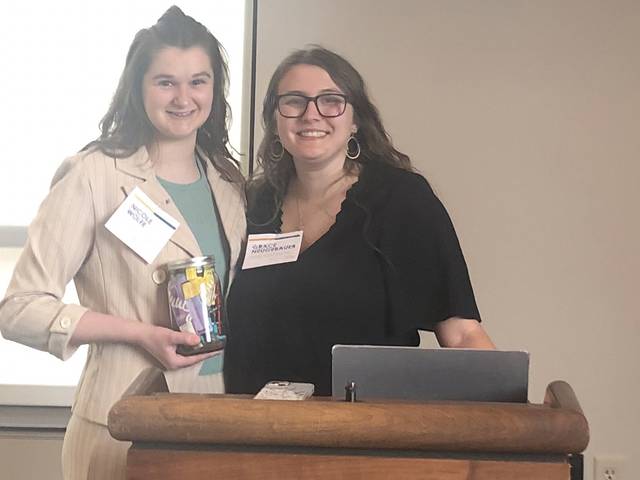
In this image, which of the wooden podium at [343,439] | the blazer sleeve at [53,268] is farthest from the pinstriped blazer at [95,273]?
the wooden podium at [343,439]

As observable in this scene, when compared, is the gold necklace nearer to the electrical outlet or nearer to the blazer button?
the blazer button

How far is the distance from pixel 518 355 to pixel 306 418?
332mm

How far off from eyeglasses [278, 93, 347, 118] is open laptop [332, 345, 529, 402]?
603mm

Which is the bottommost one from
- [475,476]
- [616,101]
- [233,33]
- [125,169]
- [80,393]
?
[80,393]

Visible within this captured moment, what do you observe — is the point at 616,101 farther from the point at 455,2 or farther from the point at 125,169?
the point at 125,169

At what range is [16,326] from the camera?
1.30m

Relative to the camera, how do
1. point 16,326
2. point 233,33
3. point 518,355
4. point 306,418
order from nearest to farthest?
point 306,418 < point 518,355 < point 16,326 < point 233,33

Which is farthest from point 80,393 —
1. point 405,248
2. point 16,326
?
point 405,248

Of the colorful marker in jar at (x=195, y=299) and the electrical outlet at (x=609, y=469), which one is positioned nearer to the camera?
the colorful marker in jar at (x=195, y=299)

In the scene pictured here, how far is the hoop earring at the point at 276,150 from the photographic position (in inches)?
58.1

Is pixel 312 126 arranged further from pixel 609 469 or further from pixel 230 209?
pixel 609 469

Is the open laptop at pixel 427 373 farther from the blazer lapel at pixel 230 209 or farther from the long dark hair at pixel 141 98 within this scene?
the long dark hair at pixel 141 98

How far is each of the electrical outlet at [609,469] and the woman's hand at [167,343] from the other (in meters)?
1.22

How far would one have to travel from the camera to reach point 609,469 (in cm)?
198
